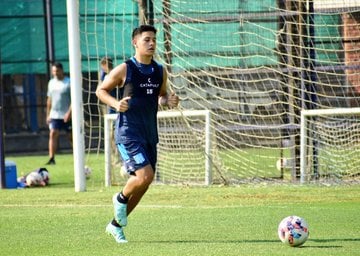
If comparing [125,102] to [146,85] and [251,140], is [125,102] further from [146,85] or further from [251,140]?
[251,140]

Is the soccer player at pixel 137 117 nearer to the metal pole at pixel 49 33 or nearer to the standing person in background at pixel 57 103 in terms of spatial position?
the standing person in background at pixel 57 103

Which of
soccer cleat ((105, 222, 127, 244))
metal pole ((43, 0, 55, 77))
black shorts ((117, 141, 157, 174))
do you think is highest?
metal pole ((43, 0, 55, 77))

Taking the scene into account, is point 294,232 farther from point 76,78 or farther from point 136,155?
point 76,78

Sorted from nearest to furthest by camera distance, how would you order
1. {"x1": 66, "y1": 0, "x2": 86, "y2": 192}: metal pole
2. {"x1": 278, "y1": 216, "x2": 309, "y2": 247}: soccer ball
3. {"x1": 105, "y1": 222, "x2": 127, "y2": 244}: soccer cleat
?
{"x1": 278, "y1": 216, "x2": 309, "y2": 247}: soccer ball
{"x1": 105, "y1": 222, "x2": 127, "y2": 244}: soccer cleat
{"x1": 66, "y1": 0, "x2": 86, "y2": 192}: metal pole

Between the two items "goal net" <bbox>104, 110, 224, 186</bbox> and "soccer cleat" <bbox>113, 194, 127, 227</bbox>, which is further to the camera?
"goal net" <bbox>104, 110, 224, 186</bbox>

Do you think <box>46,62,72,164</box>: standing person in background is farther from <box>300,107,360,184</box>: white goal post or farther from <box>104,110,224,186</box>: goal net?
<box>300,107,360,184</box>: white goal post

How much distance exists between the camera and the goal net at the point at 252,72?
16859 millimetres

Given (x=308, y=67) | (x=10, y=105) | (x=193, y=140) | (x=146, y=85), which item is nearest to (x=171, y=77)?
(x=193, y=140)

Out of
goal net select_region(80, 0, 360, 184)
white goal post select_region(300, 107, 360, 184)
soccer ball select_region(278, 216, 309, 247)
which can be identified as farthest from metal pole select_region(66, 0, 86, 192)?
soccer ball select_region(278, 216, 309, 247)

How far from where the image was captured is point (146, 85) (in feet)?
35.7

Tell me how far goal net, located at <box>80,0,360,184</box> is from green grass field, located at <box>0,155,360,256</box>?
1157mm

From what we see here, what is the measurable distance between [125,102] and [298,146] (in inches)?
278

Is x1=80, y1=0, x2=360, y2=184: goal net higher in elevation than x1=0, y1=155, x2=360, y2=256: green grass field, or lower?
higher

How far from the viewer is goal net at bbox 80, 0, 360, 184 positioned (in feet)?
55.3
